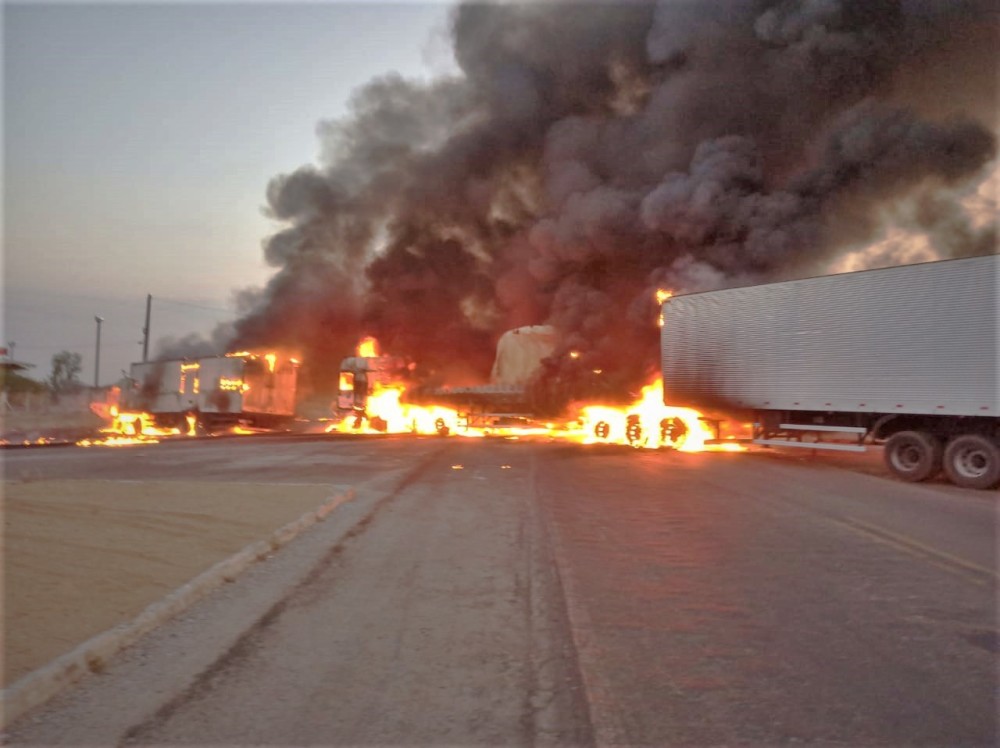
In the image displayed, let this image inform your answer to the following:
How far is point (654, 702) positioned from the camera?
416cm

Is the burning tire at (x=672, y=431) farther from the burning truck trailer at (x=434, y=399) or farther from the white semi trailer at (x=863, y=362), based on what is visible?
the burning truck trailer at (x=434, y=399)

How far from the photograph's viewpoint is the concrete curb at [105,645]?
397 cm

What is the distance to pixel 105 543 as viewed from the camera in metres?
7.53

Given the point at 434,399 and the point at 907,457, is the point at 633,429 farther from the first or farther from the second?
the point at 434,399

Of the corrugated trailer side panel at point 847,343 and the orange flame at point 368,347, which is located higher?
the orange flame at point 368,347

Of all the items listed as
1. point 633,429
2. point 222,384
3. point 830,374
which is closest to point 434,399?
point 222,384

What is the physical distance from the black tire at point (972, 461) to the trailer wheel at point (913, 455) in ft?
0.75

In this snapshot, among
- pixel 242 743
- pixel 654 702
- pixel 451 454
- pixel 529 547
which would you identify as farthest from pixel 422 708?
pixel 451 454

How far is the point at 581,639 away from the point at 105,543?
4586mm

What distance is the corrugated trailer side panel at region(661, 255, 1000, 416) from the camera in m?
15.6

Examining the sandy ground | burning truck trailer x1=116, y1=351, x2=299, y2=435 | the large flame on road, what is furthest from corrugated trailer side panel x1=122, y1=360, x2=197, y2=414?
the sandy ground

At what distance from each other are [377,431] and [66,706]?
32537 mm

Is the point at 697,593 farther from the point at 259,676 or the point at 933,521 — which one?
the point at 933,521

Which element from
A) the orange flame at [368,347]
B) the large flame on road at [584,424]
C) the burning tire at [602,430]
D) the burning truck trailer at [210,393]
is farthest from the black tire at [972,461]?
the orange flame at [368,347]
